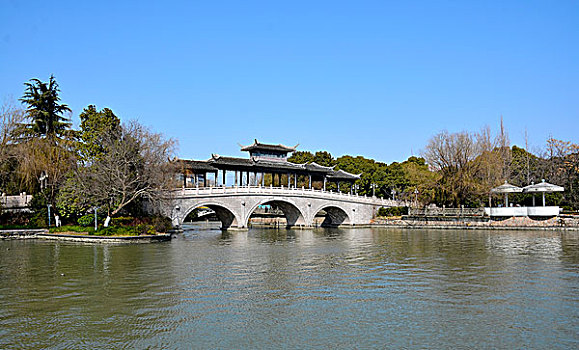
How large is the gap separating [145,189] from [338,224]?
22.9 m

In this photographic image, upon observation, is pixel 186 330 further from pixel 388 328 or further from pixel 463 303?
pixel 463 303

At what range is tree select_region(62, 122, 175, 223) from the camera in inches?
1126

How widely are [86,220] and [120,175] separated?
12.2 ft

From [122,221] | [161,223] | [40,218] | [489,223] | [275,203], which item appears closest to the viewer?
[122,221]

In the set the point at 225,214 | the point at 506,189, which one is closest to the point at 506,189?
the point at 506,189

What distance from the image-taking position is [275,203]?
43906mm

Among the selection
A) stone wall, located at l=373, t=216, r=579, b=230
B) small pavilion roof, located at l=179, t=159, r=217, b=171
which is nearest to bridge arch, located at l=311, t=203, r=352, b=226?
stone wall, located at l=373, t=216, r=579, b=230

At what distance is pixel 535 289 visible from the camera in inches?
551

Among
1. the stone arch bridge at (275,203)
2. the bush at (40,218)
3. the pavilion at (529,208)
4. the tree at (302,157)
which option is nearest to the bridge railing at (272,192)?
the stone arch bridge at (275,203)

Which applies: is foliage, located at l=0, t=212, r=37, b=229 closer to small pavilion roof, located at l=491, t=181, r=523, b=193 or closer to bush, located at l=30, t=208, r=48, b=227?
bush, located at l=30, t=208, r=48, b=227

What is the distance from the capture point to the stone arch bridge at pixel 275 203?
118 ft

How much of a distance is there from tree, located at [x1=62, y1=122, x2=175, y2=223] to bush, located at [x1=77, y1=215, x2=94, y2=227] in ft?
→ 2.57

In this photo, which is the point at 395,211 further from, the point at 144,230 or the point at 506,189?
the point at 144,230

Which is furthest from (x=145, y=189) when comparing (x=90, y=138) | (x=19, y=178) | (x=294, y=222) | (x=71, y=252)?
(x=294, y=222)
